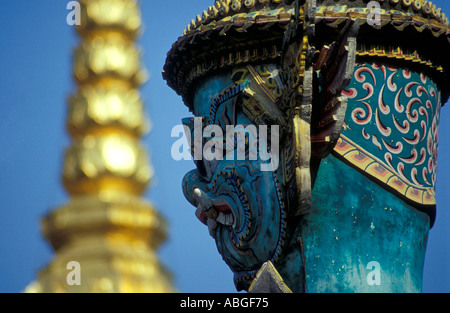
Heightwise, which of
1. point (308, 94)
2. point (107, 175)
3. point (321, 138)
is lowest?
point (321, 138)

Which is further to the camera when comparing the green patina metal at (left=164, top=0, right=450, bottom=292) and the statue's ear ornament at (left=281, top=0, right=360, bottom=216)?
the green patina metal at (left=164, top=0, right=450, bottom=292)

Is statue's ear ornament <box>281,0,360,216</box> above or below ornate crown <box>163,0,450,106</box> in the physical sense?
below

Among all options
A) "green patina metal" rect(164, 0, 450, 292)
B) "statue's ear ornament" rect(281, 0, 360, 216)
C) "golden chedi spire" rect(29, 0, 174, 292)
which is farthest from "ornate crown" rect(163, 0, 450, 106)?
"golden chedi spire" rect(29, 0, 174, 292)

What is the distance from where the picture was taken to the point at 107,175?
827 cm

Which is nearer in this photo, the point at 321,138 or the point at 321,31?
the point at 321,138

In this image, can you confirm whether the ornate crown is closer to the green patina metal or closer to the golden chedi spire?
the green patina metal

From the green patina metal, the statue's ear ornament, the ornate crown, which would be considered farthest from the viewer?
the ornate crown

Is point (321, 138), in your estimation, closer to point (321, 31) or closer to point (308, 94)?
point (308, 94)

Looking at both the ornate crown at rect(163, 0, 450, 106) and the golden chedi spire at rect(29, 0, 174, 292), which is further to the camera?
the golden chedi spire at rect(29, 0, 174, 292)

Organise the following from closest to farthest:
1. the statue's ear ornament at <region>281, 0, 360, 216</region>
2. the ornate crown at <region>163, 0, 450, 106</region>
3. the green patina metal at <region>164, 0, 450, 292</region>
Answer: the statue's ear ornament at <region>281, 0, 360, 216</region>, the green patina metal at <region>164, 0, 450, 292</region>, the ornate crown at <region>163, 0, 450, 106</region>

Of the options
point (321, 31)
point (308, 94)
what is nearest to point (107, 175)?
point (321, 31)

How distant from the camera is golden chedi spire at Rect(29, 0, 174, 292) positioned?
25.7 feet

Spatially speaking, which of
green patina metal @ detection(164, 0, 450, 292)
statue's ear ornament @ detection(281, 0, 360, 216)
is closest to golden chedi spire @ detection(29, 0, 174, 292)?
green patina metal @ detection(164, 0, 450, 292)

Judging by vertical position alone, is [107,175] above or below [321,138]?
above
